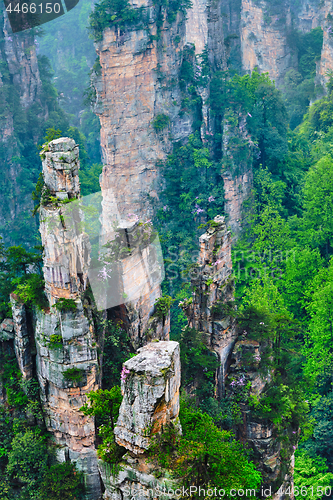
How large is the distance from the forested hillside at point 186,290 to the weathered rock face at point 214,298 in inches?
3.3

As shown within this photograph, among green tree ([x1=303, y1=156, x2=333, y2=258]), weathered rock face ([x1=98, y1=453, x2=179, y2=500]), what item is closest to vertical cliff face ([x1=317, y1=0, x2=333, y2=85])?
green tree ([x1=303, y1=156, x2=333, y2=258])

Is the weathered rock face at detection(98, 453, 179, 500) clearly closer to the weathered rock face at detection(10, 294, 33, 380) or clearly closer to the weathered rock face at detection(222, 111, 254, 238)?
the weathered rock face at detection(10, 294, 33, 380)

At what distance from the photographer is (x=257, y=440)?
25781mm

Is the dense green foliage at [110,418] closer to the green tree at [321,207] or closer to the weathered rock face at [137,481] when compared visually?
the weathered rock face at [137,481]

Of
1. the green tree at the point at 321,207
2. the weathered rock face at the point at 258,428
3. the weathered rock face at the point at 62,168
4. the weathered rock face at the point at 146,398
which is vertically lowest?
the weathered rock face at the point at 258,428

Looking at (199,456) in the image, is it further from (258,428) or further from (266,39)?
(266,39)

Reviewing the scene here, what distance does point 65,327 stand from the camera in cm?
2225

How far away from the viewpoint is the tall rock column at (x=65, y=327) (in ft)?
71.6

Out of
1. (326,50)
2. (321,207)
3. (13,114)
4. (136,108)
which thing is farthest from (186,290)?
(326,50)

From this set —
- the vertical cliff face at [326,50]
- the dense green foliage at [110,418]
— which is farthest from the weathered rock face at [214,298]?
the vertical cliff face at [326,50]

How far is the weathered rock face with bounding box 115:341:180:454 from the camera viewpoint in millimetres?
16331

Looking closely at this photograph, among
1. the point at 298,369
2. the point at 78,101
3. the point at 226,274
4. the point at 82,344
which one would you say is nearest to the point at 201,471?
the point at 82,344

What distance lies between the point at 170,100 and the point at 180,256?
11222mm

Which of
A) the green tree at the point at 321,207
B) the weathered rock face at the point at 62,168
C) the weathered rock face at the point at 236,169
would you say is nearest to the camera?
the weathered rock face at the point at 62,168
